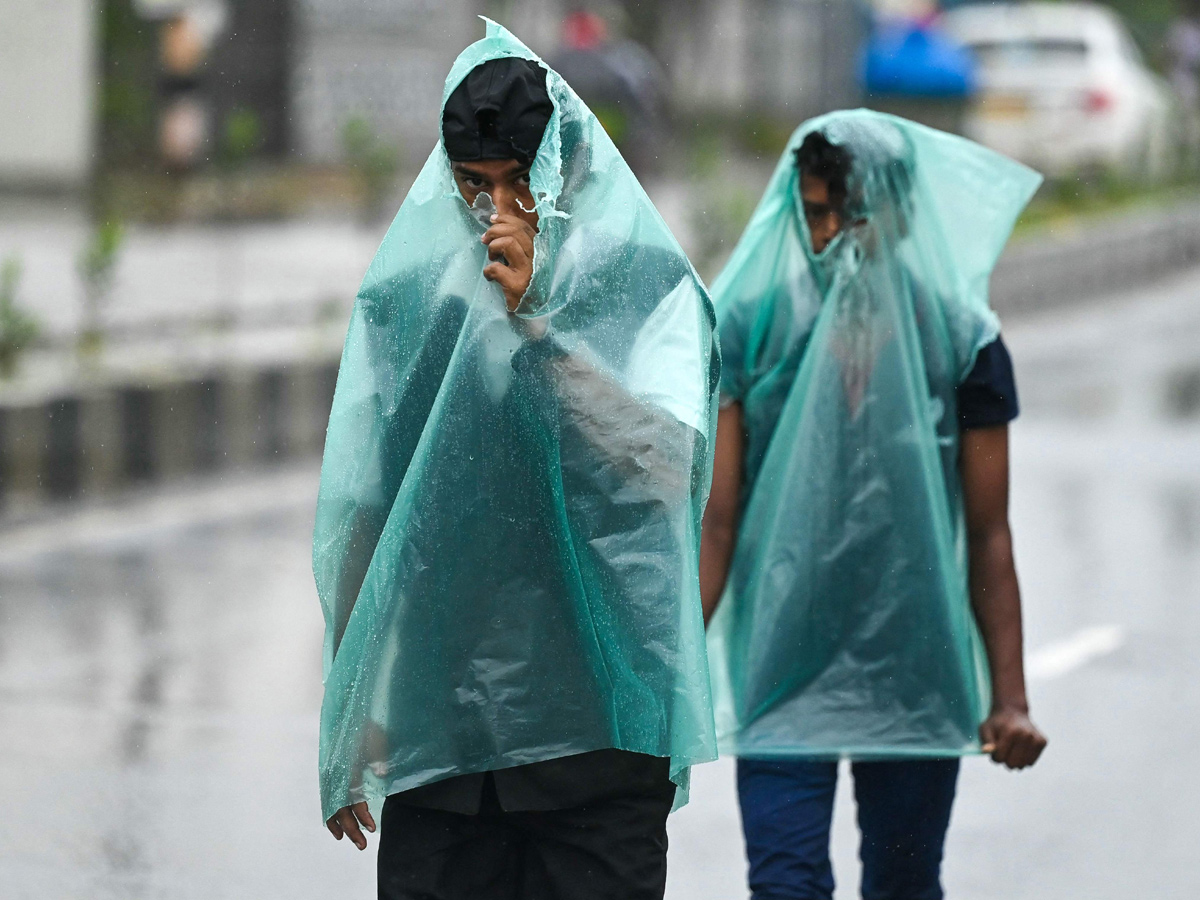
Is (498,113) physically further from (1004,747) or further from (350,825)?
(1004,747)

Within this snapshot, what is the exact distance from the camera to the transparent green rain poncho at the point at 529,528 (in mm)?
2742

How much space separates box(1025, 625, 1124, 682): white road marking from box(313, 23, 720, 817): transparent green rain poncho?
14.1ft

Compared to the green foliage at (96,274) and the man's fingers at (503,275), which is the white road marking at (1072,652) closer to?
the man's fingers at (503,275)

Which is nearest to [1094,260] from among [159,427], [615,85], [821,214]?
[615,85]

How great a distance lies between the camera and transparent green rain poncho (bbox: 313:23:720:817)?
274cm

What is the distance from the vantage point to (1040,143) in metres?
22.9

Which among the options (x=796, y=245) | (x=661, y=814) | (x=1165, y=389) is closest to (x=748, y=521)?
(x=796, y=245)

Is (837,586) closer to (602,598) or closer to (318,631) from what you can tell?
(602,598)

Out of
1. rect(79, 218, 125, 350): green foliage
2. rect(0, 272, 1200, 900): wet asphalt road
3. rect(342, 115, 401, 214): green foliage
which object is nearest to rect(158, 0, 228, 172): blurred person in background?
rect(342, 115, 401, 214): green foliage

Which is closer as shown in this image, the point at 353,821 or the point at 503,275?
the point at 503,275

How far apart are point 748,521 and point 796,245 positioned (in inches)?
18.0

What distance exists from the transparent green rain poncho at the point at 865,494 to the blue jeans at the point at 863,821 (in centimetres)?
6

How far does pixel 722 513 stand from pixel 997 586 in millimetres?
455

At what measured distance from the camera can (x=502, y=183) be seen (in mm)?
2719
